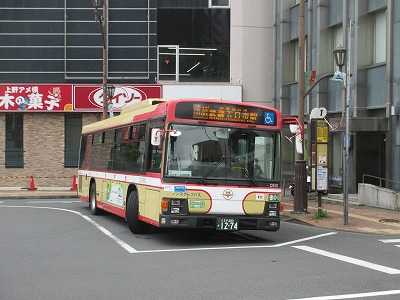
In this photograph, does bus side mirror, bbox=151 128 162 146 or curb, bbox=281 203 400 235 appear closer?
bus side mirror, bbox=151 128 162 146

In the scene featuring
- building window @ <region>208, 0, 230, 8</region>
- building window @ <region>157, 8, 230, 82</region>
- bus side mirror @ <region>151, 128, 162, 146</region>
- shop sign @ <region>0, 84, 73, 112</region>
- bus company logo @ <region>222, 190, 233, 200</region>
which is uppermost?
building window @ <region>208, 0, 230, 8</region>

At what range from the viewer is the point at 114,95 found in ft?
116

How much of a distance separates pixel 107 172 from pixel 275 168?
6.46 metres

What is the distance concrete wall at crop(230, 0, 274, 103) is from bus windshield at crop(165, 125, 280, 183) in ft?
72.0

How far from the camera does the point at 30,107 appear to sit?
35.4 meters

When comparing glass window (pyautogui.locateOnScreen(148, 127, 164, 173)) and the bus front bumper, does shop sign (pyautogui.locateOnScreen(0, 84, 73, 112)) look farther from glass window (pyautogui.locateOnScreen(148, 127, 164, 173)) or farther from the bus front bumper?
the bus front bumper

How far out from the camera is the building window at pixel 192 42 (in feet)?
118

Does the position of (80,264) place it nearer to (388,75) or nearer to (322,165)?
(322,165)

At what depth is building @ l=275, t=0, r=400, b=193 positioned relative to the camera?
22.5 m

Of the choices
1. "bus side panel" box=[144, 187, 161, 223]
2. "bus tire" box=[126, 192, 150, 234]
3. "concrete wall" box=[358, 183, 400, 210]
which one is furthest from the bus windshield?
"concrete wall" box=[358, 183, 400, 210]

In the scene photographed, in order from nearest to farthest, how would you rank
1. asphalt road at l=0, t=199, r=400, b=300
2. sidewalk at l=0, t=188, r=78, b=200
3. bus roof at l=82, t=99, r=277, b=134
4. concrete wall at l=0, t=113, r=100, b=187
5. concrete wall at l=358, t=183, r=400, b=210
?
asphalt road at l=0, t=199, r=400, b=300
bus roof at l=82, t=99, r=277, b=134
concrete wall at l=358, t=183, r=400, b=210
sidewalk at l=0, t=188, r=78, b=200
concrete wall at l=0, t=113, r=100, b=187

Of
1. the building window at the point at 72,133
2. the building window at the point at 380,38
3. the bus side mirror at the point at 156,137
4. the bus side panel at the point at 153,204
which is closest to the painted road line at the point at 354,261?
the bus side panel at the point at 153,204

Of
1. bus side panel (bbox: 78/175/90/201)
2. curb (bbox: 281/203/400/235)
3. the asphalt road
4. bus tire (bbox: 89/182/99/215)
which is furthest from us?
bus side panel (bbox: 78/175/90/201)

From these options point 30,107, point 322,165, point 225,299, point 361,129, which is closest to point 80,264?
point 225,299
